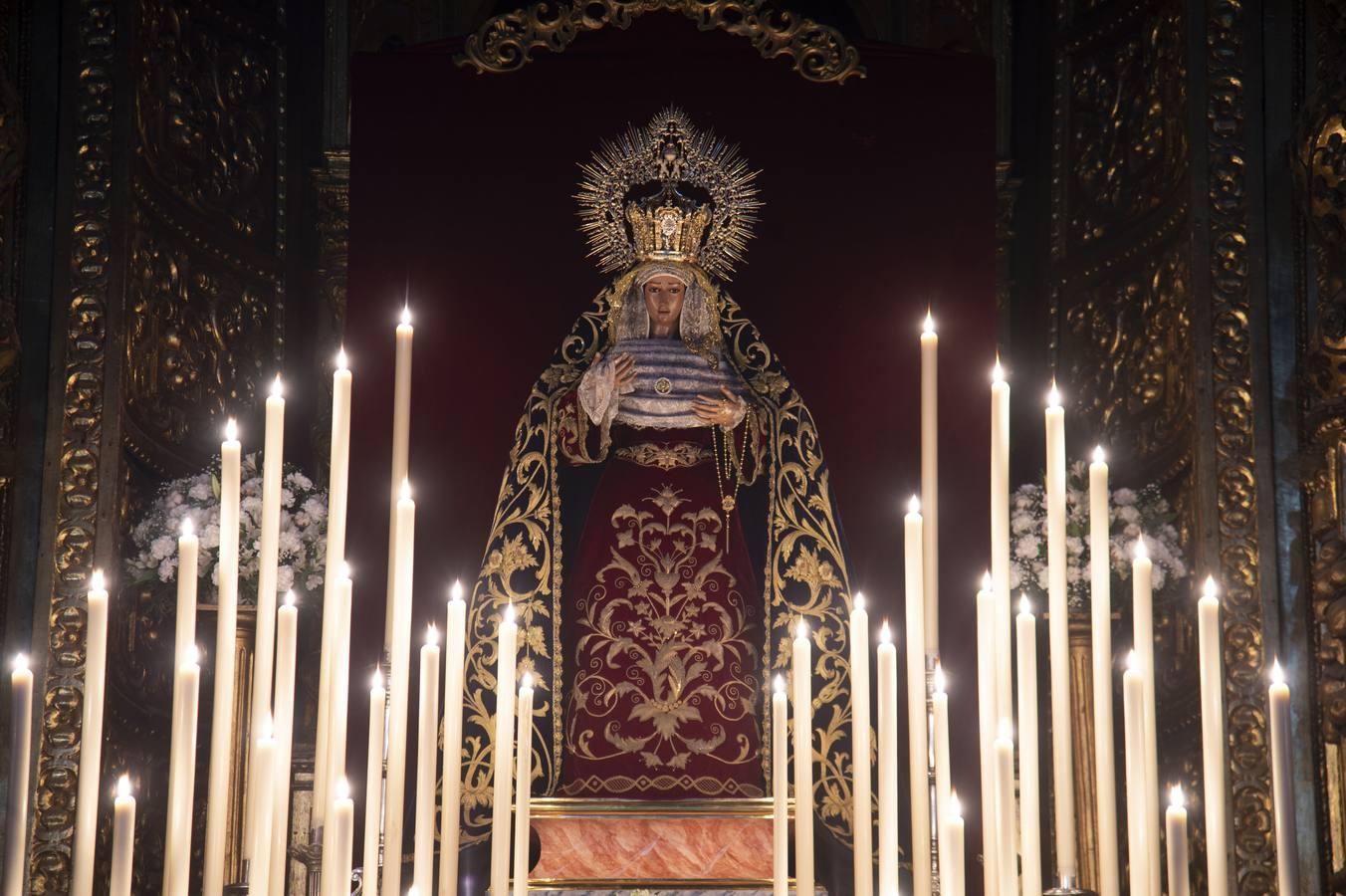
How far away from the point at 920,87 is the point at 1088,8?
601 mm

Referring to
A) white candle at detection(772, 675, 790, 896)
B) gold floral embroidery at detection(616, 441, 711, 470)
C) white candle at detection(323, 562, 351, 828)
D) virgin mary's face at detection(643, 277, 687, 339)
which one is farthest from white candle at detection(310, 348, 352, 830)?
virgin mary's face at detection(643, 277, 687, 339)

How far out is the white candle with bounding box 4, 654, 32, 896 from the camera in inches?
91.7

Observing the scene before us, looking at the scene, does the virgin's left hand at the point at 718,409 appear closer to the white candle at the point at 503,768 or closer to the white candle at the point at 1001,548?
the white candle at the point at 1001,548

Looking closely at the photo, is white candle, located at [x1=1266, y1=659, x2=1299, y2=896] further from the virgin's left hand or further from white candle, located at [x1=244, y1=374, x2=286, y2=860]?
the virgin's left hand

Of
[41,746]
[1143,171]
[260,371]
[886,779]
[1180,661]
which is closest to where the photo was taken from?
[886,779]

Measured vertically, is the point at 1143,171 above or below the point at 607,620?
above

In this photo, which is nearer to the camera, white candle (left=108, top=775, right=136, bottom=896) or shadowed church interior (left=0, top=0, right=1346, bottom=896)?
white candle (left=108, top=775, right=136, bottom=896)

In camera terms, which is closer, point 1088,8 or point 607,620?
point 607,620

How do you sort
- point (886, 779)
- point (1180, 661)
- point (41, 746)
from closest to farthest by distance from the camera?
1. point (886, 779)
2. point (41, 746)
3. point (1180, 661)

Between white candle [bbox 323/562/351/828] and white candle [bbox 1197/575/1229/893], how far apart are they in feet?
3.98

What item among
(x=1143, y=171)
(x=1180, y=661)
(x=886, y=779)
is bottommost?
(x=886, y=779)

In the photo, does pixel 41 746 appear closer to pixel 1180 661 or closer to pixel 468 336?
pixel 468 336

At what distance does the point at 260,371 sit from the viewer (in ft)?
18.9

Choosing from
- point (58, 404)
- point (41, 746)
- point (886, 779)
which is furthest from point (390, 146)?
point (886, 779)
